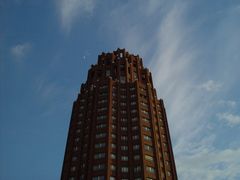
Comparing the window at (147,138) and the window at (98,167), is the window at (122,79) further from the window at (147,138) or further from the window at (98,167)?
the window at (98,167)

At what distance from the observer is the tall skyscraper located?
8331cm

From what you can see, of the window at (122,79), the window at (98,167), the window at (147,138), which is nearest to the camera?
the window at (98,167)

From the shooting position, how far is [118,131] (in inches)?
3681

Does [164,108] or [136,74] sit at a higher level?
[136,74]

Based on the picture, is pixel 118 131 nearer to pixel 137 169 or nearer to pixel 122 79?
pixel 137 169

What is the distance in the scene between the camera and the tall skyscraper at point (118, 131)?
83312 millimetres

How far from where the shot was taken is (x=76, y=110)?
10962 centimetres

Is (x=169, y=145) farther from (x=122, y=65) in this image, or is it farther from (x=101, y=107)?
(x=122, y=65)

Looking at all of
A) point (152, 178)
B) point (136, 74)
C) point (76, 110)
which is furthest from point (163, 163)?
point (136, 74)

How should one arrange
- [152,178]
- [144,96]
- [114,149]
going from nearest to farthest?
[152,178], [114,149], [144,96]

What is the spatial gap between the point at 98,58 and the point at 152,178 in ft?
233

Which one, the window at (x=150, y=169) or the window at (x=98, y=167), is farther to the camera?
the window at (x=150, y=169)

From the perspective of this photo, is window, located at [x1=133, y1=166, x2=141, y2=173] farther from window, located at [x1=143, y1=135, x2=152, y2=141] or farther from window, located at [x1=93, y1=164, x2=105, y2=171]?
window, located at [x1=143, y1=135, x2=152, y2=141]

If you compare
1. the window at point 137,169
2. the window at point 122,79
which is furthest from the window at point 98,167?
the window at point 122,79
